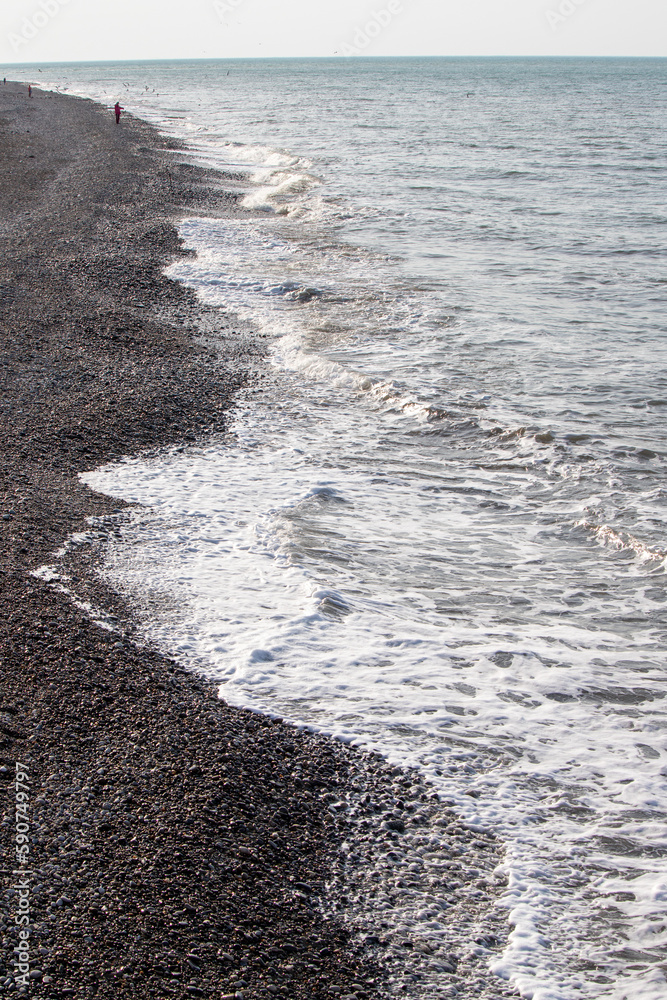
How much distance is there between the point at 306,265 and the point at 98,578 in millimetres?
12784

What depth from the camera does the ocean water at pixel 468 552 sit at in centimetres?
395

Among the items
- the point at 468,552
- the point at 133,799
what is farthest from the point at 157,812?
the point at 468,552

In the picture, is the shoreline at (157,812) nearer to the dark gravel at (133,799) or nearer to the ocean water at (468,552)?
the dark gravel at (133,799)

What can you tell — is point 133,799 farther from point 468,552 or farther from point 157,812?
point 468,552

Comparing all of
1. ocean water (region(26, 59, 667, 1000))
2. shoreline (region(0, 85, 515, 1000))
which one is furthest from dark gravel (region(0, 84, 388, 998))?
ocean water (region(26, 59, 667, 1000))

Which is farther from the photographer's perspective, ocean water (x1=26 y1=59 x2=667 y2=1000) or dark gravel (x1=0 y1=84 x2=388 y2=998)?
ocean water (x1=26 y1=59 x2=667 y2=1000)

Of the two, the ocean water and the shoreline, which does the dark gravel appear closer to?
the shoreline

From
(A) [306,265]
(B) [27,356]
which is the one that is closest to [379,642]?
(B) [27,356]

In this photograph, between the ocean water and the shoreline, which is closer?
the shoreline

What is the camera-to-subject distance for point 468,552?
665cm

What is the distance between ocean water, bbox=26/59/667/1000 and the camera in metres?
3.95

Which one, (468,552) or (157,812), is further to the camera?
(468,552)

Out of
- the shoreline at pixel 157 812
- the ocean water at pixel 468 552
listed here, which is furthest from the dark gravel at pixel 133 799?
the ocean water at pixel 468 552

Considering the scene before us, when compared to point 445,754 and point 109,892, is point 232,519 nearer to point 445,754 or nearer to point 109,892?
point 445,754
